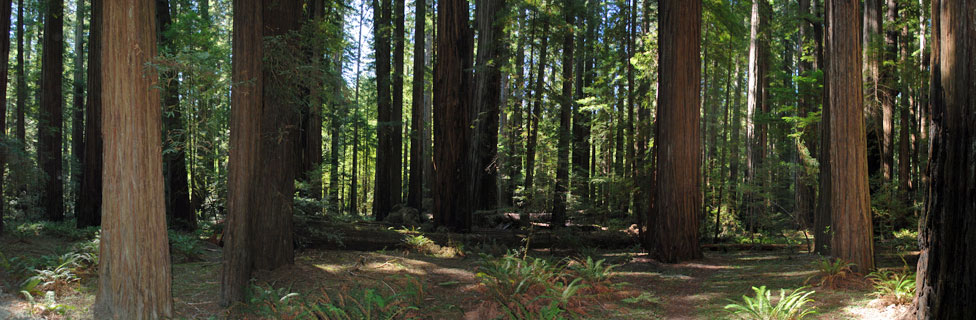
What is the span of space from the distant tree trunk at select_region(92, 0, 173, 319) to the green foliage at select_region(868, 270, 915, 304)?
8.04 meters

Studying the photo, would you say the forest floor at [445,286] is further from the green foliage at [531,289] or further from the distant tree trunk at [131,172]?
the distant tree trunk at [131,172]

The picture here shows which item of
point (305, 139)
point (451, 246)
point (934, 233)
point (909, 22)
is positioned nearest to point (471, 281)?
point (451, 246)

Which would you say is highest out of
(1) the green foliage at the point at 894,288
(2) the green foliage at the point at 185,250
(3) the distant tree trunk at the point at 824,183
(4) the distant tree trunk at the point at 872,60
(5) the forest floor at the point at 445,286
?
(4) the distant tree trunk at the point at 872,60

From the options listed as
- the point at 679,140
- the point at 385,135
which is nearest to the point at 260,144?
the point at 679,140

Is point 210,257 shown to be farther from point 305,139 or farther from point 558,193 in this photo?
point 558,193

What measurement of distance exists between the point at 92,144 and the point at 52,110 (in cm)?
342

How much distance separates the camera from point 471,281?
26.8ft

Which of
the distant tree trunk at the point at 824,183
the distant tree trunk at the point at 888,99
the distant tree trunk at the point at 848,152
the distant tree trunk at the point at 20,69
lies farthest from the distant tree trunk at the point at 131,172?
the distant tree trunk at the point at 20,69

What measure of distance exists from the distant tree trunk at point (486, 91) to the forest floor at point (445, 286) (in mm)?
4040

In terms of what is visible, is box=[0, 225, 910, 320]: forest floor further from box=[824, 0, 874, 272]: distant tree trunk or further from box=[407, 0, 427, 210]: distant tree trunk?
box=[407, 0, 427, 210]: distant tree trunk

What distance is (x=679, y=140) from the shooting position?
375 inches

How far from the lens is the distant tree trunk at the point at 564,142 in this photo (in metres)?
16.4

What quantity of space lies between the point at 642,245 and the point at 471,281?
16.6ft

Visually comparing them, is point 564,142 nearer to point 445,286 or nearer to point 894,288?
point 445,286
